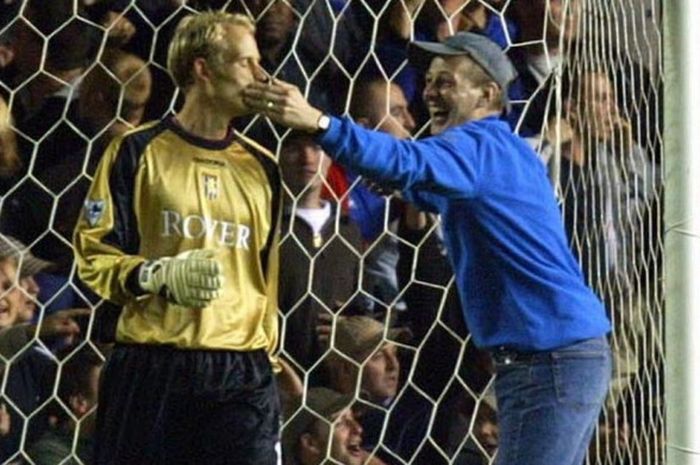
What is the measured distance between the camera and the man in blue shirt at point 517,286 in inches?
37.6

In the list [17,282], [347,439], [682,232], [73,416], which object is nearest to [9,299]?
[17,282]

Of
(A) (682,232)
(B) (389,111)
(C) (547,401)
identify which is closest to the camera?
(A) (682,232)

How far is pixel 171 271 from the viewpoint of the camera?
95cm

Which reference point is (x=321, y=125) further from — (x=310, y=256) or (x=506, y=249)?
(x=310, y=256)

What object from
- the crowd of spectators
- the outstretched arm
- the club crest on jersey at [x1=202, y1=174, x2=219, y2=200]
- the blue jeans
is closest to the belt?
the blue jeans

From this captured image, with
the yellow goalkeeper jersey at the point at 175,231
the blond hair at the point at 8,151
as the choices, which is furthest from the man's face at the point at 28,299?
the yellow goalkeeper jersey at the point at 175,231

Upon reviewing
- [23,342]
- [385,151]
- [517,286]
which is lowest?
[23,342]

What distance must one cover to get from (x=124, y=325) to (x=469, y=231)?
25cm

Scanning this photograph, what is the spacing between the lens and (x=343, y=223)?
140 centimetres

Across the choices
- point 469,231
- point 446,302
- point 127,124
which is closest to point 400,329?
point 446,302

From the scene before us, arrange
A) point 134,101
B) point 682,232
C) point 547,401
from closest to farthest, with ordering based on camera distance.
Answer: point 682,232, point 547,401, point 134,101

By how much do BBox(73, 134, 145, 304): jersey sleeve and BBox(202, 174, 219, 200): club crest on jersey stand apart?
2.0 inches

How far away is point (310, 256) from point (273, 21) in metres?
0.23

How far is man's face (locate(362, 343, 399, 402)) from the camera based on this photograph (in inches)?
56.0
